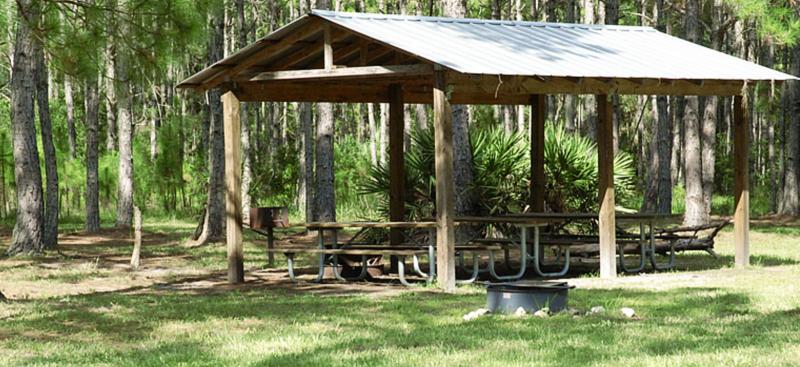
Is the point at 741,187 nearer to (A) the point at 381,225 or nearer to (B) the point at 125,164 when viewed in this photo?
(A) the point at 381,225

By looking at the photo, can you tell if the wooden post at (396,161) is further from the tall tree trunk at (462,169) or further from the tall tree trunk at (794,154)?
the tall tree trunk at (794,154)

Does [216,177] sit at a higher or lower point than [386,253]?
higher

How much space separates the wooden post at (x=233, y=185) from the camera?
48.3 ft

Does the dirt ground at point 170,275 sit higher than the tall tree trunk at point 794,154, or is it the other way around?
the tall tree trunk at point 794,154

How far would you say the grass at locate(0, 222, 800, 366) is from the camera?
838cm

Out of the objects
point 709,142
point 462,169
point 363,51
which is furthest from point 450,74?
point 709,142

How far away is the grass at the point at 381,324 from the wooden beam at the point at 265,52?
2.46 meters

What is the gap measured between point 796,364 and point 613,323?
7.75 ft

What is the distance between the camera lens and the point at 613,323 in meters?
9.92

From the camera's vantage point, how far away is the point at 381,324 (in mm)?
10352

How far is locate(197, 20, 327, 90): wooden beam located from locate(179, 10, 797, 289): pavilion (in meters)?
0.01

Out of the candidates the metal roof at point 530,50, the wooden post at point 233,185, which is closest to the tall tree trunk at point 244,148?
the metal roof at point 530,50

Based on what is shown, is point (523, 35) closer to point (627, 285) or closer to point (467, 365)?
point (627, 285)

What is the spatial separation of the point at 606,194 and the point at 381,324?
5077 millimetres
